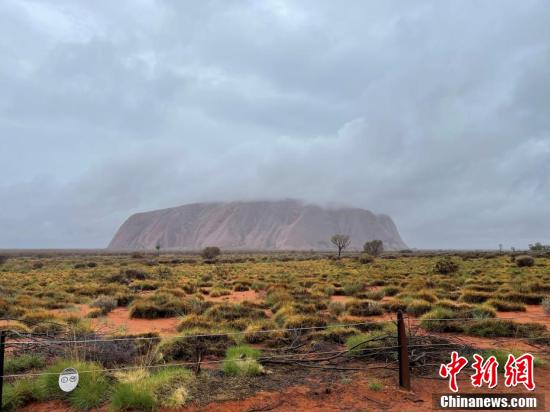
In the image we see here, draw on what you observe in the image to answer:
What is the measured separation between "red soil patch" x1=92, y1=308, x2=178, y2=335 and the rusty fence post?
7441 mm

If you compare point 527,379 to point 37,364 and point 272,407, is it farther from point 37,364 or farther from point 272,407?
point 37,364

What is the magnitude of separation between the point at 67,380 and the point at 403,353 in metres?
5.20

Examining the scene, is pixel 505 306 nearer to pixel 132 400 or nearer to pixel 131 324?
pixel 131 324

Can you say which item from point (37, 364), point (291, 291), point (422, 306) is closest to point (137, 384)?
point (37, 364)

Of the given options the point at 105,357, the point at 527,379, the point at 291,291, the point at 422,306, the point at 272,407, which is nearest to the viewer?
the point at 272,407

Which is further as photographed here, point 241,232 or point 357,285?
point 241,232

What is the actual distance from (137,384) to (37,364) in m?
3.17

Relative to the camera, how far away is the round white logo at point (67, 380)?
237 inches

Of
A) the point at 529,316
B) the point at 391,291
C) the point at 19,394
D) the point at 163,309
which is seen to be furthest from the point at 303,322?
the point at 391,291

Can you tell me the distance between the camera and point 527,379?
6.94 metres

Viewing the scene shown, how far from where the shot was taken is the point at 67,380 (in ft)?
19.9

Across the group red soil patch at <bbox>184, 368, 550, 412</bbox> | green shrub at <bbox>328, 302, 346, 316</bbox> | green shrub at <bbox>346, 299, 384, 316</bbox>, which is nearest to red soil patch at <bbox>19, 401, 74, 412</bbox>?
red soil patch at <bbox>184, 368, 550, 412</bbox>

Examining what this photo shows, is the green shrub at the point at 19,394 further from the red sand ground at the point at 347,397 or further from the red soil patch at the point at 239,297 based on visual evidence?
the red soil patch at the point at 239,297

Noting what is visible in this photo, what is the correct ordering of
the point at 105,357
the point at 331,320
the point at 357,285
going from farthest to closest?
the point at 357,285
the point at 331,320
the point at 105,357
